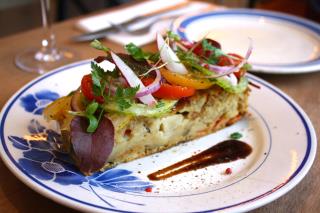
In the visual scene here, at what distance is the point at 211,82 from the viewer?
1.42 m

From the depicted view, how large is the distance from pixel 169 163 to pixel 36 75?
0.77 metres

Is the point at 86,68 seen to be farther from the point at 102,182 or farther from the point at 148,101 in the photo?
the point at 102,182

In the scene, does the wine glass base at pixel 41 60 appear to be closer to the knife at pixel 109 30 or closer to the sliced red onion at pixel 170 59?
the knife at pixel 109 30

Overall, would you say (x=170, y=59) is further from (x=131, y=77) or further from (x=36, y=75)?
(x=36, y=75)

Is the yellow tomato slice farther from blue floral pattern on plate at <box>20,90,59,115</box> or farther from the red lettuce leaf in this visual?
blue floral pattern on plate at <box>20,90,59,115</box>

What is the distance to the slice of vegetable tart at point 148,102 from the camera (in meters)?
1.17

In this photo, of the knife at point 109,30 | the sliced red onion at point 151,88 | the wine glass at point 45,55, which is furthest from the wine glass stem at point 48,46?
the sliced red onion at point 151,88

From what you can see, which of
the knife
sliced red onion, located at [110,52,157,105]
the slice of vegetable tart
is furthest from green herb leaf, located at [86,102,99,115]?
the knife

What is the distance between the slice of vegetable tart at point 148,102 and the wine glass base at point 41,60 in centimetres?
55

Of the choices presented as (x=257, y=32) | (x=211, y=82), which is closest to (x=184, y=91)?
(x=211, y=82)

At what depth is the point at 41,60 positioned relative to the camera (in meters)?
1.91

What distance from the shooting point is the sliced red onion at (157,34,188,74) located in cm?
137

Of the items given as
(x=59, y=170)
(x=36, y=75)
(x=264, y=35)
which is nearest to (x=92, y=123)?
(x=59, y=170)

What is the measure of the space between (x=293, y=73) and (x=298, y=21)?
633mm
